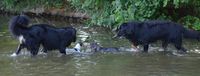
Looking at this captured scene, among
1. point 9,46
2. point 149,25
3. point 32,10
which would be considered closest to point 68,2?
point 32,10

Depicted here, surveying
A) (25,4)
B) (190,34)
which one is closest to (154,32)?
(190,34)

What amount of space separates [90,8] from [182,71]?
23.2ft

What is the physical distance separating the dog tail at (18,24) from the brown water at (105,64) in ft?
2.11

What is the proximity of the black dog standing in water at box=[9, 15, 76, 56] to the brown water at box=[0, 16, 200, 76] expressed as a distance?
25 cm

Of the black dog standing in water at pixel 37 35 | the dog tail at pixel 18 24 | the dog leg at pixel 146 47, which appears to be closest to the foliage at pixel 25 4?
the black dog standing in water at pixel 37 35

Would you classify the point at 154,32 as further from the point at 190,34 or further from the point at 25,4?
the point at 25,4

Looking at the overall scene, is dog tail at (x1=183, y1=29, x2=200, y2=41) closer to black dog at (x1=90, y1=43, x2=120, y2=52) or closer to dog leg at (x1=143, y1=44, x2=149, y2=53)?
dog leg at (x1=143, y1=44, x2=149, y2=53)

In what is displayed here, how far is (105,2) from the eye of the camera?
15492 mm

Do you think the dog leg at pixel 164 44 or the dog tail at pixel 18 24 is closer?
the dog tail at pixel 18 24

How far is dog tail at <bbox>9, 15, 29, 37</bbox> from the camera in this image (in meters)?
10.8

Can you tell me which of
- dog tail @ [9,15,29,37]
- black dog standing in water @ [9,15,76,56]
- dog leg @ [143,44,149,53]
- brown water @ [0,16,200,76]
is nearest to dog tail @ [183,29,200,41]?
brown water @ [0,16,200,76]

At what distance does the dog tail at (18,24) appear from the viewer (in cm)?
1084

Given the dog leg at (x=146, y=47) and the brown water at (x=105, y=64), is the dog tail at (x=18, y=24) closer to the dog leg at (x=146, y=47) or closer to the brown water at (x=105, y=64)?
the brown water at (x=105, y=64)

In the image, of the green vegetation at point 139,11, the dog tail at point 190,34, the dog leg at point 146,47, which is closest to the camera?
the dog leg at point 146,47
